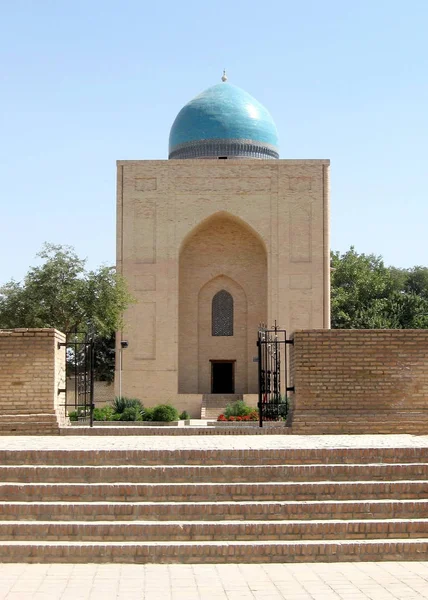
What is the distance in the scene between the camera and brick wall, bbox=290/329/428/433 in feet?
32.4

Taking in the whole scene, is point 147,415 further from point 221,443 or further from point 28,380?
point 221,443

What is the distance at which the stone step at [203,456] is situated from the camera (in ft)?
23.2

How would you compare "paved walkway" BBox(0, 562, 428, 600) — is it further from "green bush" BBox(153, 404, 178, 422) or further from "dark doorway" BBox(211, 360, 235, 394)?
"dark doorway" BBox(211, 360, 235, 394)

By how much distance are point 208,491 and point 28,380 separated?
3.95 metres

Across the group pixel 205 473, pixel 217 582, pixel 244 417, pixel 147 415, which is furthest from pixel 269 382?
pixel 147 415

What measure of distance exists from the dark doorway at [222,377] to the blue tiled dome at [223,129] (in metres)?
6.36

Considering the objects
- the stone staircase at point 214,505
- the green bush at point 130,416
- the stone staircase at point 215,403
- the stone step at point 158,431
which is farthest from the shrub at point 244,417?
the stone staircase at point 214,505

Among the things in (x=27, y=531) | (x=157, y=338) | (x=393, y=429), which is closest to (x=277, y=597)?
(x=27, y=531)

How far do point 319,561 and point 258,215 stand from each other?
20.3 metres

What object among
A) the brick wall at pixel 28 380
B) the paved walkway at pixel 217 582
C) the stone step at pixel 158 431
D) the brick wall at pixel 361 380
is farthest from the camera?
the stone step at pixel 158 431

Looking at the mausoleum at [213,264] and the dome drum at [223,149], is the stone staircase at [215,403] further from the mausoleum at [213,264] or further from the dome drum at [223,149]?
the dome drum at [223,149]

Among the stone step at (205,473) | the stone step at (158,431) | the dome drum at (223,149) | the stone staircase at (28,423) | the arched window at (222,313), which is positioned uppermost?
the dome drum at (223,149)

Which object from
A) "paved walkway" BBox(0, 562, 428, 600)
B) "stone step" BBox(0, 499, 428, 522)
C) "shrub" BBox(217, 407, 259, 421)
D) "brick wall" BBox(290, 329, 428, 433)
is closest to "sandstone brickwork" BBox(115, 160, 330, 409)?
"shrub" BBox(217, 407, 259, 421)

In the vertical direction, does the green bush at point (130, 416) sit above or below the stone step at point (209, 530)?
above
